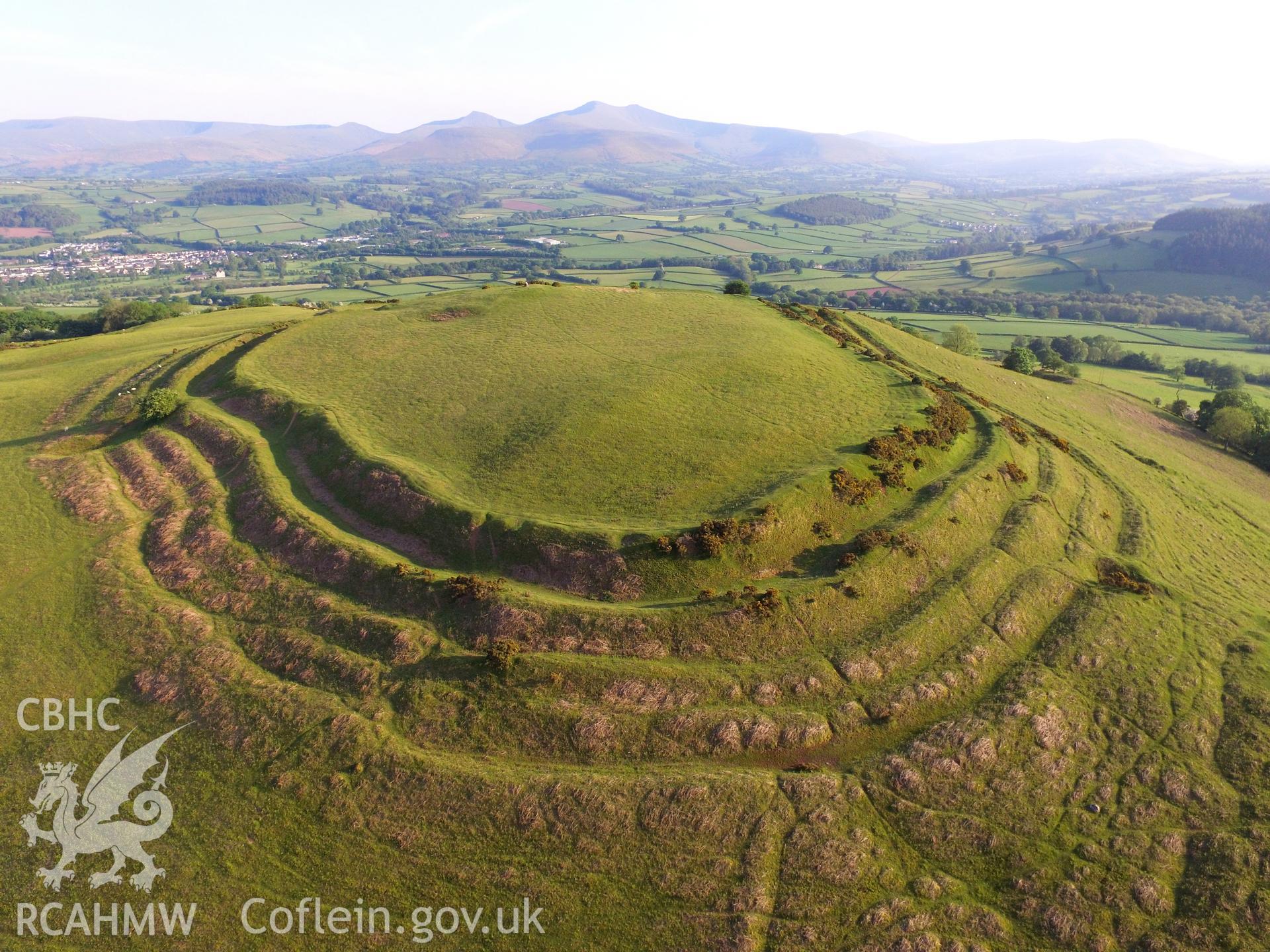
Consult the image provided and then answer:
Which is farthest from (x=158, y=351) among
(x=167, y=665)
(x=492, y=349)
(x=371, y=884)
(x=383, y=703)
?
(x=371, y=884)

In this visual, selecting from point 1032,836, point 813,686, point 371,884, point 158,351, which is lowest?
point 371,884

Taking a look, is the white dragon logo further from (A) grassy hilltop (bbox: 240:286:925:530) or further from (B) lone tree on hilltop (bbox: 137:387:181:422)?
(B) lone tree on hilltop (bbox: 137:387:181:422)

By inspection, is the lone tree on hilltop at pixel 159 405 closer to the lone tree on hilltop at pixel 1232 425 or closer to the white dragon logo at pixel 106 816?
the white dragon logo at pixel 106 816

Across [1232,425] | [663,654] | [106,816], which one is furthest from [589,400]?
[1232,425]

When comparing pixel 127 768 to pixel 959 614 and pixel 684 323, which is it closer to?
pixel 959 614

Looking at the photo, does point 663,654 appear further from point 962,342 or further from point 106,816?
point 962,342
